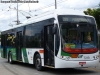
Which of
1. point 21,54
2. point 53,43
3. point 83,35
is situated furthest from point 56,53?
point 21,54

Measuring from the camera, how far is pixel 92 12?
42969 millimetres

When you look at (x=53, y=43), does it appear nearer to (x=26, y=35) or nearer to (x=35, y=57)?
(x=35, y=57)

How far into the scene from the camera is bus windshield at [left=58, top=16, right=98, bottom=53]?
522 inches

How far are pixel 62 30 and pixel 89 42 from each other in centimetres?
158

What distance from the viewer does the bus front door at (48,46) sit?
1401 cm

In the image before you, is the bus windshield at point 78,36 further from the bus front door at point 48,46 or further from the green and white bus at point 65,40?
the bus front door at point 48,46

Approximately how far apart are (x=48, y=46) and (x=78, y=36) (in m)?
1.91

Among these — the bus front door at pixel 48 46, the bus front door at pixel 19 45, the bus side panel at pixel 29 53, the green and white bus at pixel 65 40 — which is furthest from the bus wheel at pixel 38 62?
the bus front door at pixel 19 45

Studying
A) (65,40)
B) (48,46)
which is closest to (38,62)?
(48,46)

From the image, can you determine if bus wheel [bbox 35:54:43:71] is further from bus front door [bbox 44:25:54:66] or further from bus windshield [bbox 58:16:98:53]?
bus windshield [bbox 58:16:98:53]

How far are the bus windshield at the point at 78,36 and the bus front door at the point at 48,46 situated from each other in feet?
3.15

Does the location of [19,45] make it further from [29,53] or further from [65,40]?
[65,40]

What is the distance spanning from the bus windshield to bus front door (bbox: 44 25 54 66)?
96cm

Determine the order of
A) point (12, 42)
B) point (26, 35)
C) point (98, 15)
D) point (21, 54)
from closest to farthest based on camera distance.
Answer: point (26, 35) → point (21, 54) → point (12, 42) → point (98, 15)
